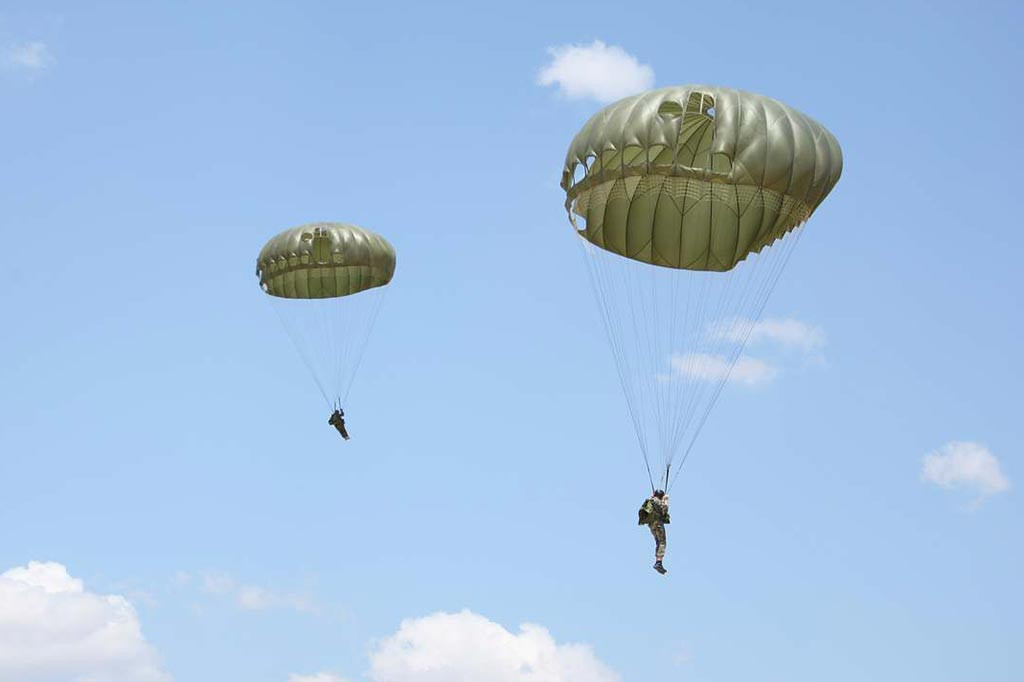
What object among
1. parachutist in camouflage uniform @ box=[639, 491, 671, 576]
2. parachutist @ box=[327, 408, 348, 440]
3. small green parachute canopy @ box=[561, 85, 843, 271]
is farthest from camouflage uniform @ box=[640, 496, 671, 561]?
parachutist @ box=[327, 408, 348, 440]

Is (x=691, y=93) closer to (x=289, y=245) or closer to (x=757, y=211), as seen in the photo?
(x=757, y=211)

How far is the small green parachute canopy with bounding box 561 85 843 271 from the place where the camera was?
33438mm

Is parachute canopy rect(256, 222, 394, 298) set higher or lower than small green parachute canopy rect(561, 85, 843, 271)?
higher

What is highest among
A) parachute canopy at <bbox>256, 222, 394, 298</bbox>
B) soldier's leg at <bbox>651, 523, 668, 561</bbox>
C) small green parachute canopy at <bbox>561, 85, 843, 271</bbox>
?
parachute canopy at <bbox>256, 222, 394, 298</bbox>

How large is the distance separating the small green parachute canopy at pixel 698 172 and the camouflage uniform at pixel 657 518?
5.63 m

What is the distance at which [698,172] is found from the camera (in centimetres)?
3362

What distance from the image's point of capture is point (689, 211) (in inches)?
1356

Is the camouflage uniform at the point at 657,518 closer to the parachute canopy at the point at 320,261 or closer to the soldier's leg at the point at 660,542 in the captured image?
the soldier's leg at the point at 660,542

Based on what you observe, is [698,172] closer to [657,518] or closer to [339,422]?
[657,518]

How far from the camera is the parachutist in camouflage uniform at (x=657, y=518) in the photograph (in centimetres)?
3338

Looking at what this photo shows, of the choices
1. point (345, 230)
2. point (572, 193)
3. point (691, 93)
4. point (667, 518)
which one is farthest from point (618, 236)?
point (345, 230)

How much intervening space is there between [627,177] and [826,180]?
4.37 meters

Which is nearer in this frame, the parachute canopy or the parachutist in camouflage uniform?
the parachutist in camouflage uniform

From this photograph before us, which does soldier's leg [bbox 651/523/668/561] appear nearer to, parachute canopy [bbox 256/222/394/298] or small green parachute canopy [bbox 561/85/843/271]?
small green parachute canopy [bbox 561/85/843/271]
